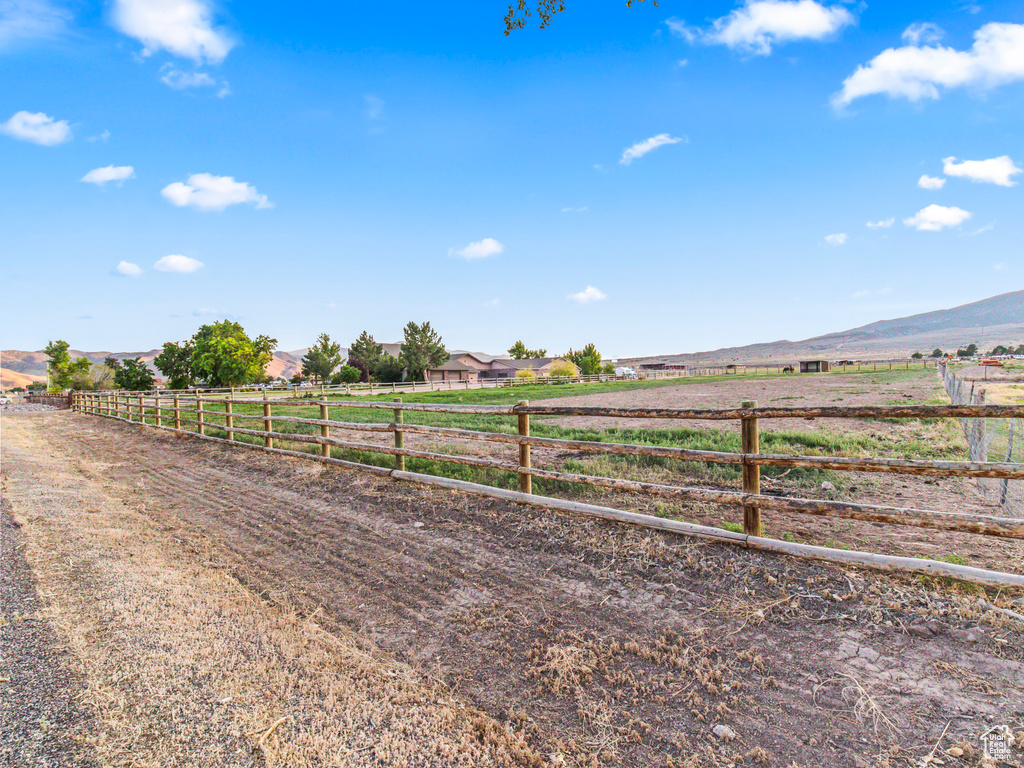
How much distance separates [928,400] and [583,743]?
20.8 meters

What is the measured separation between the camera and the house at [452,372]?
233 ft

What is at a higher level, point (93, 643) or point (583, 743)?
point (93, 643)

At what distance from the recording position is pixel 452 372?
7338cm

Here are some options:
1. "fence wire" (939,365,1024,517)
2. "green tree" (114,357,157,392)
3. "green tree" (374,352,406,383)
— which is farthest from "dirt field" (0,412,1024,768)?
"green tree" (114,357,157,392)

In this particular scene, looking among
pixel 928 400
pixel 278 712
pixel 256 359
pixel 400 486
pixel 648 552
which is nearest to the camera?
pixel 278 712

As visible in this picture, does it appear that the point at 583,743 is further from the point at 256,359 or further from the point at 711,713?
the point at 256,359

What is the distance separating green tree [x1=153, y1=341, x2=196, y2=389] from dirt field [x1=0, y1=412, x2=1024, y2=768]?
63.3 metres

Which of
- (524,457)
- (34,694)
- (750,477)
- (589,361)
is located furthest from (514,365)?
(34,694)

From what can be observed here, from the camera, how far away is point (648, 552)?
456cm

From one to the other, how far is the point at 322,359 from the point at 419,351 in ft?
45.5

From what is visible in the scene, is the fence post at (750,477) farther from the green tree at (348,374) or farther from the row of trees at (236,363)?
the green tree at (348,374)

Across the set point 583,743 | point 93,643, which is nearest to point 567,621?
point 583,743

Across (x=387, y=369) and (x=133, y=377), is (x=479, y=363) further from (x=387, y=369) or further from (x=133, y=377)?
(x=133, y=377)

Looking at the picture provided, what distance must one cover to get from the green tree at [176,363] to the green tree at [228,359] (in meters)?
3.72
